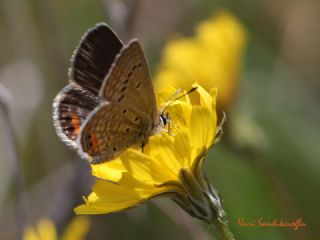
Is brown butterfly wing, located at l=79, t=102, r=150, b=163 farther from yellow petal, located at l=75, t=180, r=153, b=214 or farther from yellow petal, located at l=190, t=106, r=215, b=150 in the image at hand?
yellow petal, located at l=190, t=106, r=215, b=150

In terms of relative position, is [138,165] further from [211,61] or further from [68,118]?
[211,61]

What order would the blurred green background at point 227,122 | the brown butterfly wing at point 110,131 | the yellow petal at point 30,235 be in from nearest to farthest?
the brown butterfly wing at point 110,131, the yellow petal at point 30,235, the blurred green background at point 227,122

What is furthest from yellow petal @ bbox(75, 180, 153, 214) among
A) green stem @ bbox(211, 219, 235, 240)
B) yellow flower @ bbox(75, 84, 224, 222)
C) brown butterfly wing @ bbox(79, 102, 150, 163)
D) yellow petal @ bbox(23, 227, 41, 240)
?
yellow petal @ bbox(23, 227, 41, 240)

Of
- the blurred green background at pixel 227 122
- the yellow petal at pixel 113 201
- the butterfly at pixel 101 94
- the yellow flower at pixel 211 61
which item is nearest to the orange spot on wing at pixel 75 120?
the butterfly at pixel 101 94

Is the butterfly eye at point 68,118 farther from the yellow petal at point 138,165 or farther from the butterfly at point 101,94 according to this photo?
the yellow petal at point 138,165

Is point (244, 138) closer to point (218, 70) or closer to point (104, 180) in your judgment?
point (218, 70)

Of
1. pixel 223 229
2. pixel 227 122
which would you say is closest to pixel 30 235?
pixel 223 229

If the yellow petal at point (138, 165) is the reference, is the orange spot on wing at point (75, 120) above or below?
above
